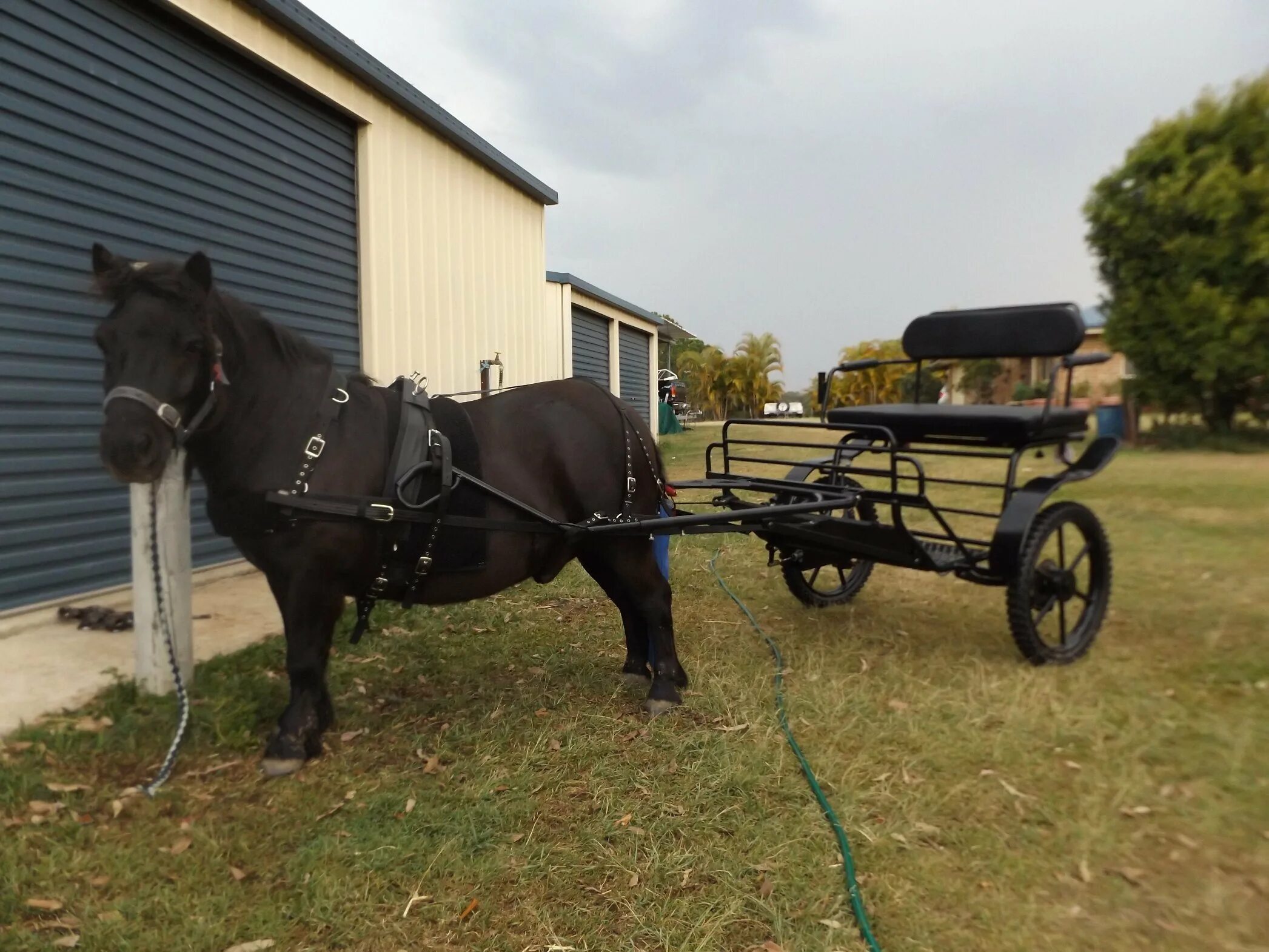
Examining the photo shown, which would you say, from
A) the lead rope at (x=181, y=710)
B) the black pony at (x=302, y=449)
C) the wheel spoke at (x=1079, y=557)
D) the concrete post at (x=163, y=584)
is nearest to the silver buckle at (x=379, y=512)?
the black pony at (x=302, y=449)

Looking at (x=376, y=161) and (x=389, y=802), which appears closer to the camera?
(x=389, y=802)

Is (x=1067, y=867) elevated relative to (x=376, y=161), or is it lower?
lower

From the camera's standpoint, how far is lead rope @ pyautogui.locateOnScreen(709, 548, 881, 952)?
1924 millimetres

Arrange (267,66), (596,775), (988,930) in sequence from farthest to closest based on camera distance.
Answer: (267,66)
(596,775)
(988,930)

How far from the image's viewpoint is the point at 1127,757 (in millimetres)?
2732

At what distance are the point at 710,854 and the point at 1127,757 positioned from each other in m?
1.63

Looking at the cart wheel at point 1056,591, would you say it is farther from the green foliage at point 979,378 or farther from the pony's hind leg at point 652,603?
the pony's hind leg at point 652,603

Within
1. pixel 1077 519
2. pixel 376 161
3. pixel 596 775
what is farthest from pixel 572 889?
pixel 376 161

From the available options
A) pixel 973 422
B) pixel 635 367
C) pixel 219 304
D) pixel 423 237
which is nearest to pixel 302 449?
pixel 219 304

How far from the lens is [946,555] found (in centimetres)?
375

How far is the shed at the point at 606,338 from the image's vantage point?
479 inches

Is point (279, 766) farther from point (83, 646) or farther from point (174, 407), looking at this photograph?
point (83, 646)

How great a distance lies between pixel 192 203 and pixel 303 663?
3.95 metres

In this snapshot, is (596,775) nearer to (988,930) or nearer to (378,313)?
(988,930)
